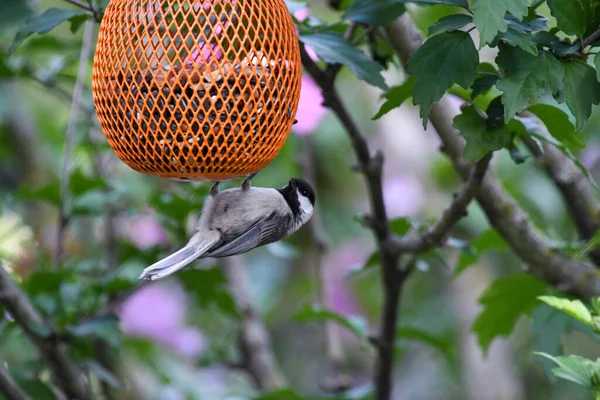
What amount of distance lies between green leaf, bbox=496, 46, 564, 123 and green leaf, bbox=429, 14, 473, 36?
104 millimetres

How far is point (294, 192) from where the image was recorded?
208 cm

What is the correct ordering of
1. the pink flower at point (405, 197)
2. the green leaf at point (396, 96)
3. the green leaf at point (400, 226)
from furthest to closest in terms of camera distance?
1. the pink flower at point (405, 197)
2. the green leaf at point (400, 226)
3. the green leaf at point (396, 96)

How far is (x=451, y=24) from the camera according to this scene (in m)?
1.30

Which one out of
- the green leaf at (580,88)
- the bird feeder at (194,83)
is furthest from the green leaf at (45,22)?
the green leaf at (580,88)

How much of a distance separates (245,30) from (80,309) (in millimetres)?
1164

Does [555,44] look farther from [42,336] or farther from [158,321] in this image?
[158,321]

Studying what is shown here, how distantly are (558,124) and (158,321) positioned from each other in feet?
10.4

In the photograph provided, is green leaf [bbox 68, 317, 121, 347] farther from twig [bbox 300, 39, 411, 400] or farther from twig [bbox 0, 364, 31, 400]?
twig [bbox 300, 39, 411, 400]

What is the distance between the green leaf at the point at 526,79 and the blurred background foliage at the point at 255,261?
2.76ft

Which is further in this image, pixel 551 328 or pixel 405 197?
pixel 405 197

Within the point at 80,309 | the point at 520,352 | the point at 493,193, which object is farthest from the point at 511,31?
the point at 520,352

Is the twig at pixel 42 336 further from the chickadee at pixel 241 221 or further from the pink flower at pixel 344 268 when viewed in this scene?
the pink flower at pixel 344 268

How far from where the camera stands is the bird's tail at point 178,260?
161 cm

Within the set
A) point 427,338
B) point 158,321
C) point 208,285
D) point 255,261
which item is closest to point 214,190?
point 208,285
